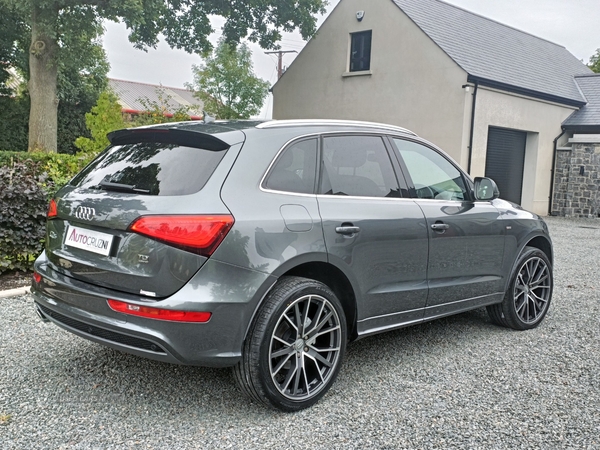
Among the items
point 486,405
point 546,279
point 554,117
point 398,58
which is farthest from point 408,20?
point 486,405

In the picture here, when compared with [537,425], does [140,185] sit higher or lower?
higher

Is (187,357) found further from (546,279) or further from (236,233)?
(546,279)

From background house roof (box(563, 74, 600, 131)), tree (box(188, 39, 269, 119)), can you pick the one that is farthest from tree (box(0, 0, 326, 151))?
background house roof (box(563, 74, 600, 131))

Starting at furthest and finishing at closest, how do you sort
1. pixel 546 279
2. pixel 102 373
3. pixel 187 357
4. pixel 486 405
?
pixel 546 279, pixel 102 373, pixel 486 405, pixel 187 357

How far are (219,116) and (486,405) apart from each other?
2700cm

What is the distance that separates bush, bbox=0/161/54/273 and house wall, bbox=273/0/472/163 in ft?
39.4

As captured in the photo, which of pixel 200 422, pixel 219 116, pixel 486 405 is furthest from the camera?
pixel 219 116

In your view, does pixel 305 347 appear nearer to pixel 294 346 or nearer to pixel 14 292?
pixel 294 346

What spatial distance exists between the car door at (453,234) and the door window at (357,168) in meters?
0.20

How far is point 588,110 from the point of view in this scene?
19469mm

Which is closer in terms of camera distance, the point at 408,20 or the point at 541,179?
the point at 408,20

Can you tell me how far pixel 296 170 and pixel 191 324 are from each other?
113 centimetres

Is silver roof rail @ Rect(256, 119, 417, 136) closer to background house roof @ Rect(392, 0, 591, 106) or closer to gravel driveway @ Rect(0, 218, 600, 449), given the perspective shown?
gravel driveway @ Rect(0, 218, 600, 449)

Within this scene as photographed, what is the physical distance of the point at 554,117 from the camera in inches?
736
